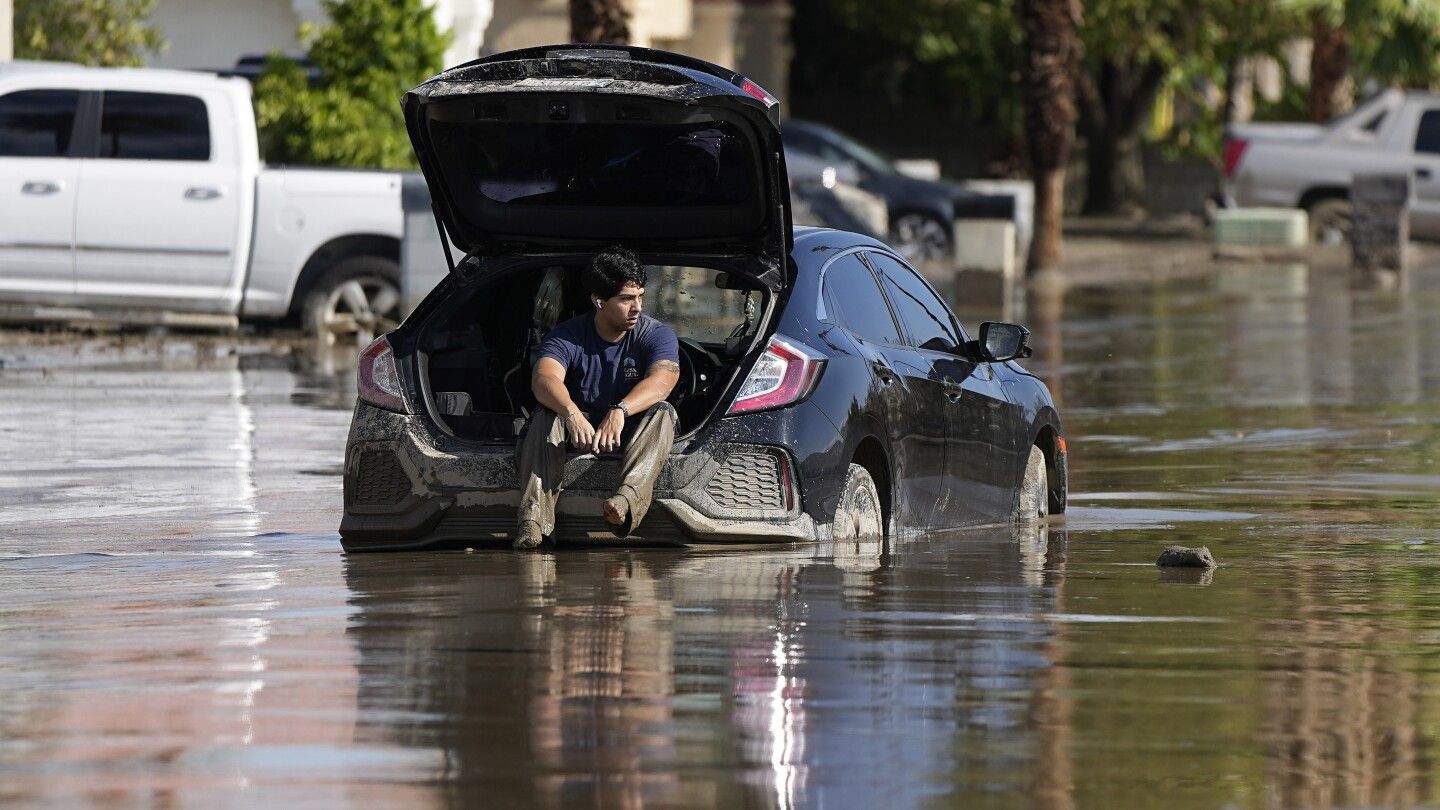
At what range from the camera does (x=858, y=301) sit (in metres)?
11.1

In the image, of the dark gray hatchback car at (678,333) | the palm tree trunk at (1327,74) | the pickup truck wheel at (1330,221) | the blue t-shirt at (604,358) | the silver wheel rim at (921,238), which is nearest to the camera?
the dark gray hatchback car at (678,333)

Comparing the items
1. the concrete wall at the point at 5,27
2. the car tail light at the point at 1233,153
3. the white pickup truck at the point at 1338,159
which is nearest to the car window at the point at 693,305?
the concrete wall at the point at 5,27

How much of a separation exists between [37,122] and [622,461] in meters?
12.6

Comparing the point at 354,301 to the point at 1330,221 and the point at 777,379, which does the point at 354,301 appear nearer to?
the point at 777,379

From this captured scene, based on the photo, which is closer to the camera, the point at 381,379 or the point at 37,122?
the point at 381,379

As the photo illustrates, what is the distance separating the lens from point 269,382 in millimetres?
20016

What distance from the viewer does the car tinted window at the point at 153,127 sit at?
858 inches

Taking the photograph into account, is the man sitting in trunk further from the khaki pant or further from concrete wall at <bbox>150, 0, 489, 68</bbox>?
concrete wall at <bbox>150, 0, 489, 68</bbox>

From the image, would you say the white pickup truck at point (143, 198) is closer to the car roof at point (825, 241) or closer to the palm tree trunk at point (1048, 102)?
the car roof at point (825, 241)

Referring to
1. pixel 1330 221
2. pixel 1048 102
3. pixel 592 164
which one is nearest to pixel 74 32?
pixel 1048 102

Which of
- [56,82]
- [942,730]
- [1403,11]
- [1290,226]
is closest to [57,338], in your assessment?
[56,82]

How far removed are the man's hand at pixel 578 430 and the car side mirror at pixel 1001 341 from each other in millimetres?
2146

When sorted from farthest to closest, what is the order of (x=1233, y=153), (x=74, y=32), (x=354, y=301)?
(x=1233, y=153) < (x=74, y=32) < (x=354, y=301)

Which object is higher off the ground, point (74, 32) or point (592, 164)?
point (592, 164)
